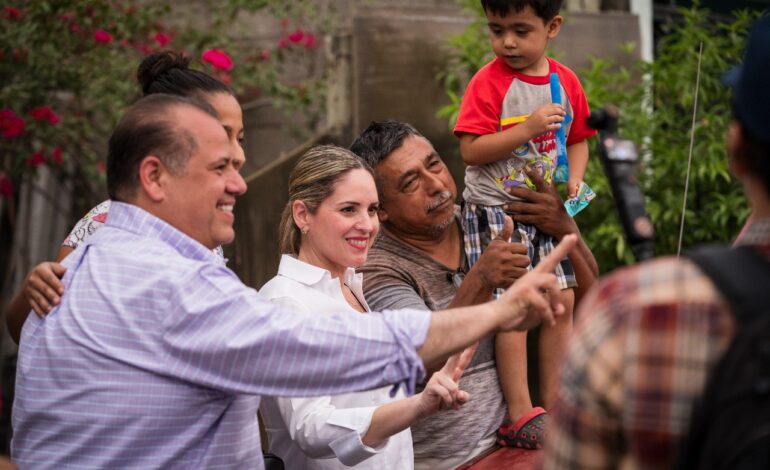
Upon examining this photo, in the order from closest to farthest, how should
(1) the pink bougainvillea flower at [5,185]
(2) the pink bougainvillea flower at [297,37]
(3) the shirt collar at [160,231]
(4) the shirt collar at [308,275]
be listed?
1. (3) the shirt collar at [160,231]
2. (4) the shirt collar at [308,275]
3. (1) the pink bougainvillea flower at [5,185]
4. (2) the pink bougainvillea flower at [297,37]

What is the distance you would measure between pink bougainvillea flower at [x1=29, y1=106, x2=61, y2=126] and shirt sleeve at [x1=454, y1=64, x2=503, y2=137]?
381 cm

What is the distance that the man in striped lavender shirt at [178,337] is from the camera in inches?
95.3

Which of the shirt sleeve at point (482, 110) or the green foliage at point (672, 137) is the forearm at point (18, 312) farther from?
the green foliage at point (672, 137)

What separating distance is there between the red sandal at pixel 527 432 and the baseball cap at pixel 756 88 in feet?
6.90

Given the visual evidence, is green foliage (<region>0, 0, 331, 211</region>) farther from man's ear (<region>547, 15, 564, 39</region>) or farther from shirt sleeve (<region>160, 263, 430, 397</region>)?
shirt sleeve (<region>160, 263, 430, 397</region>)

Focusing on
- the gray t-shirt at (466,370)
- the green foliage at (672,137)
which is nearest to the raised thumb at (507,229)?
the gray t-shirt at (466,370)

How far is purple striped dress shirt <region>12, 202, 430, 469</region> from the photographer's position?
242 centimetres

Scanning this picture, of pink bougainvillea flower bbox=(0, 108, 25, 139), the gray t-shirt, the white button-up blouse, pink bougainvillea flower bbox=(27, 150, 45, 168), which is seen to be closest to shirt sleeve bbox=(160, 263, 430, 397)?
the white button-up blouse

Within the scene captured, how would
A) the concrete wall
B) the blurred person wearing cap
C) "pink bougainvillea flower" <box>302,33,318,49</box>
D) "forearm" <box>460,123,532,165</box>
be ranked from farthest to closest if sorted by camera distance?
"pink bougainvillea flower" <box>302,33,318,49</box>
the concrete wall
"forearm" <box>460,123,532,165</box>
the blurred person wearing cap

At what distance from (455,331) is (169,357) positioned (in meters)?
0.69

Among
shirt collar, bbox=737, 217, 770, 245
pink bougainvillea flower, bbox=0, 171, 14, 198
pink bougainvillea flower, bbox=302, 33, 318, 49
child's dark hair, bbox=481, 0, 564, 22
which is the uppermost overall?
child's dark hair, bbox=481, 0, 564, 22

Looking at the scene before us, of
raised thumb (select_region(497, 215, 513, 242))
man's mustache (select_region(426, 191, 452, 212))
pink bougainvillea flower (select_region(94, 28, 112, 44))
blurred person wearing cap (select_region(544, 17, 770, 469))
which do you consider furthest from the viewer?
pink bougainvillea flower (select_region(94, 28, 112, 44))

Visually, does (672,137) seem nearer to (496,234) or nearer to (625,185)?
(496,234)

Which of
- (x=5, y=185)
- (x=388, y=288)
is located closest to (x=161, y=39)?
(x=5, y=185)
